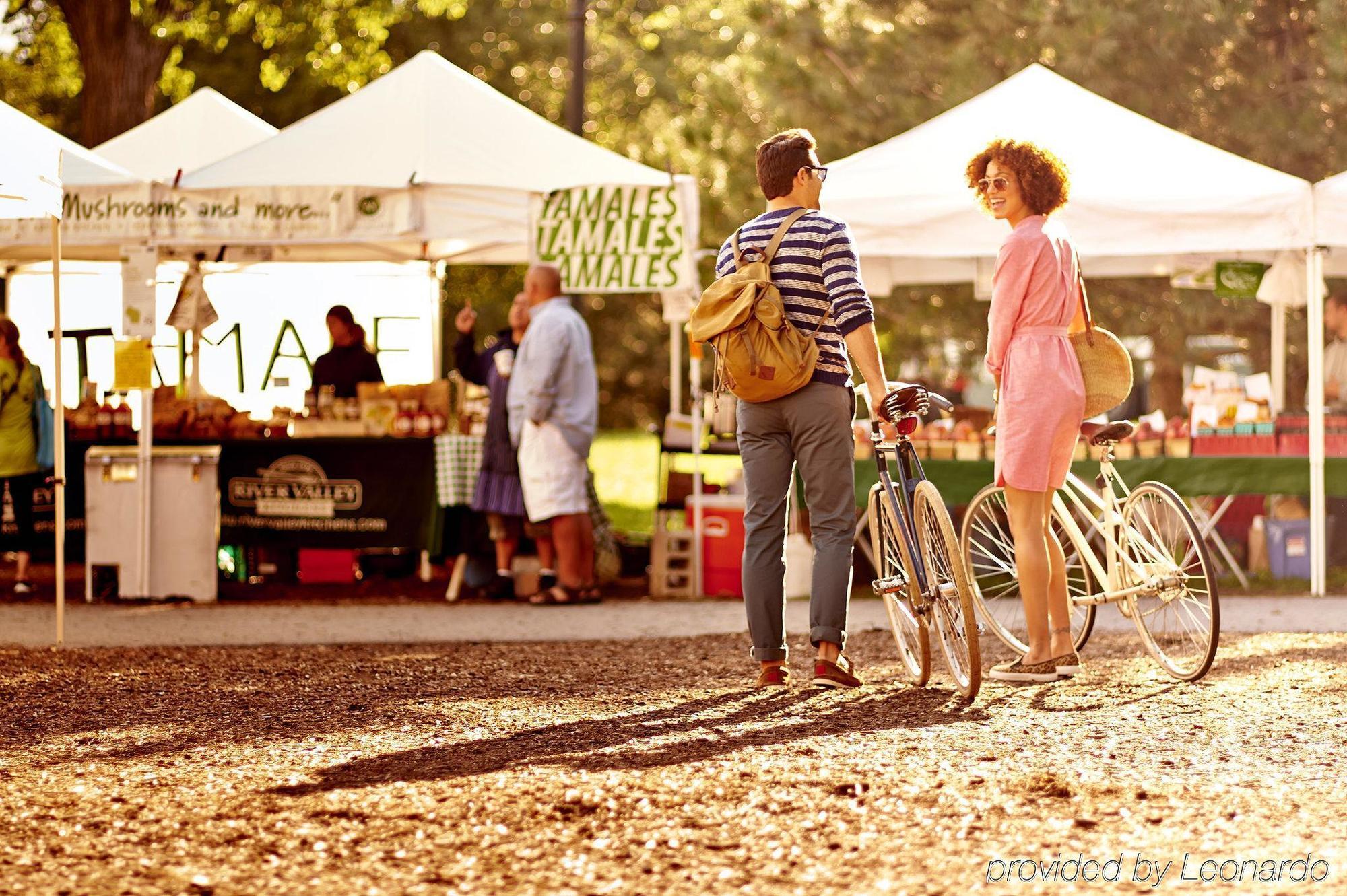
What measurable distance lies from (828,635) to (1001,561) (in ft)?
4.16

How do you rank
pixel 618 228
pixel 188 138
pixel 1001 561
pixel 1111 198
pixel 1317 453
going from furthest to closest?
pixel 188 138, pixel 618 228, pixel 1317 453, pixel 1111 198, pixel 1001 561

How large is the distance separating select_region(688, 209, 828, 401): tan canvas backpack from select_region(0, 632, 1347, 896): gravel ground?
1.15 meters

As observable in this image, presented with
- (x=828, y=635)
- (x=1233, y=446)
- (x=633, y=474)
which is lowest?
(x=828, y=635)

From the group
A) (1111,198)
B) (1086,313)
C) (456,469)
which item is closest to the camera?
(1086,313)

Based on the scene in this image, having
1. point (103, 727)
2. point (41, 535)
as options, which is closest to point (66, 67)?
point (41, 535)

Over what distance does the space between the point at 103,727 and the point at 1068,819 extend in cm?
339

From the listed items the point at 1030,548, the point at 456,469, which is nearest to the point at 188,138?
the point at 456,469

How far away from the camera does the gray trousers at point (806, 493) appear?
6512 mm

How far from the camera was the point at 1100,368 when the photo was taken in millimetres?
6828

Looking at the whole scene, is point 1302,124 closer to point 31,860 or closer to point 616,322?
point 31,860

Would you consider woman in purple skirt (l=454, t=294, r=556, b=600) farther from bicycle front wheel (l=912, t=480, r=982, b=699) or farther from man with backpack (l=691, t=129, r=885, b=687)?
bicycle front wheel (l=912, t=480, r=982, b=699)

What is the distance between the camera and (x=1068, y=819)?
14.9 ft

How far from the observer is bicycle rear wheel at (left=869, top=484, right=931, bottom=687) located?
21.6 feet

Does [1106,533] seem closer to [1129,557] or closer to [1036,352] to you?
[1129,557]
